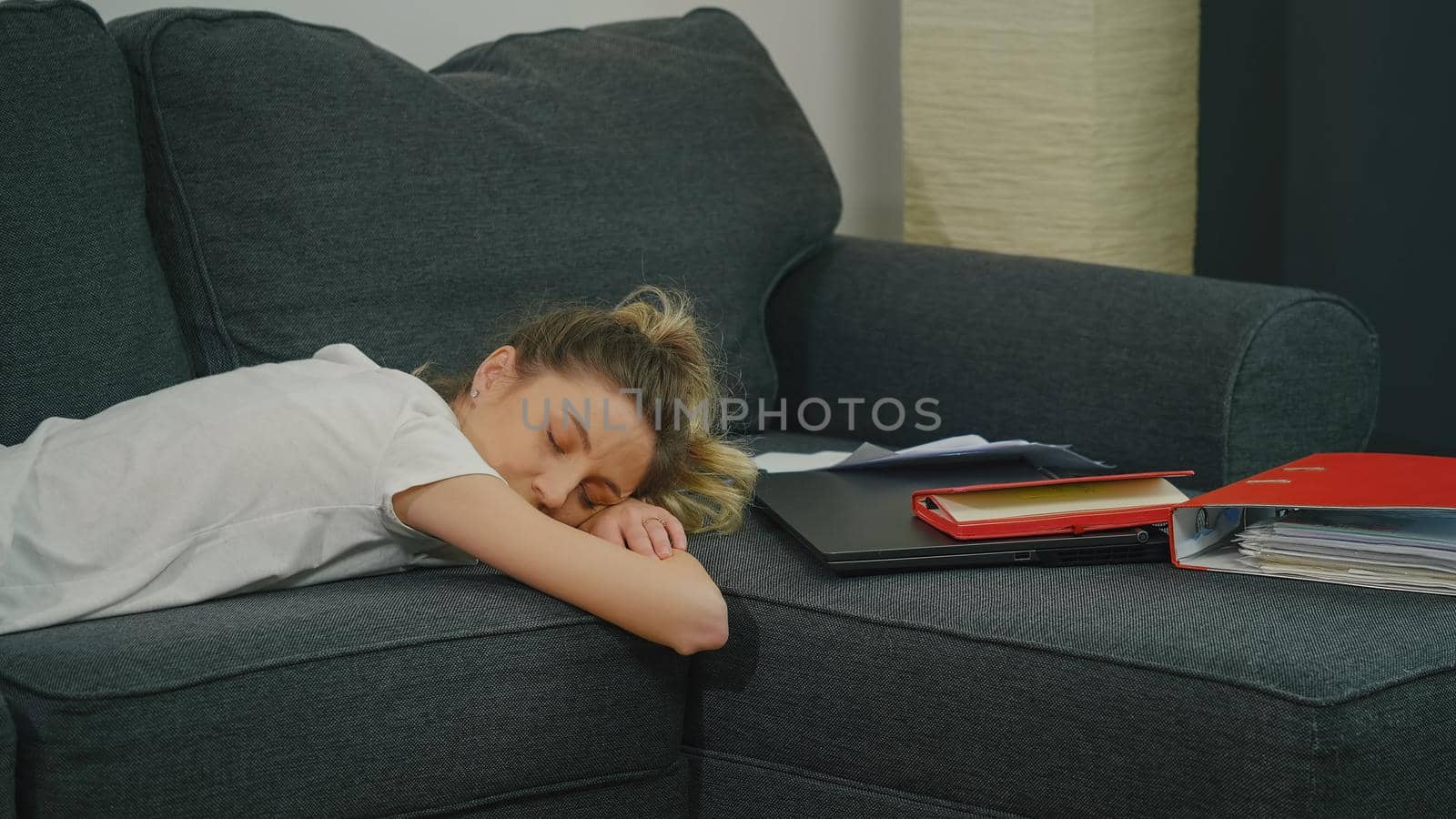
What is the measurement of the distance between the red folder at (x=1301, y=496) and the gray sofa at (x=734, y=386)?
0.05 meters

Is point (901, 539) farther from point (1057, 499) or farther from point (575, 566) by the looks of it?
point (575, 566)

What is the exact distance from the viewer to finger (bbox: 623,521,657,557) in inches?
57.5

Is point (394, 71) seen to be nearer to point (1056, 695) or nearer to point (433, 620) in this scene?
point (433, 620)

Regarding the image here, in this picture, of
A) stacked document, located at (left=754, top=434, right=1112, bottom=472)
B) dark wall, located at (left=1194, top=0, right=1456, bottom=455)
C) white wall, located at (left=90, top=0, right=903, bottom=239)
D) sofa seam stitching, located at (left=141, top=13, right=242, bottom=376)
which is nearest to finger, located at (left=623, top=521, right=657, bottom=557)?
stacked document, located at (left=754, top=434, right=1112, bottom=472)

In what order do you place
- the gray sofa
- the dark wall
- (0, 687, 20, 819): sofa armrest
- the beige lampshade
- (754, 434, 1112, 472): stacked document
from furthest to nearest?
the dark wall < the beige lampshade < (754, 434, 1112, 472): stacked document < the gray sofa < (0, 687, 20, 819): sofa armrest

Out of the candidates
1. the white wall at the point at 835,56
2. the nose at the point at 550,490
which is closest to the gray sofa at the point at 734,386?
the nose at the point at 550,490

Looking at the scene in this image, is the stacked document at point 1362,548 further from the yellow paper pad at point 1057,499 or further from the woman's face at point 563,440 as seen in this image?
the woman's face at point 563,440

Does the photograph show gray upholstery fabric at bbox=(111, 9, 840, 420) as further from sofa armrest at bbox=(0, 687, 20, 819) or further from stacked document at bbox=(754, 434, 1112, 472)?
sofa armrest at bbox=(0, 687, 20, 819)

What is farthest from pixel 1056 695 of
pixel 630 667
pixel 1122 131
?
pixel 1122 131

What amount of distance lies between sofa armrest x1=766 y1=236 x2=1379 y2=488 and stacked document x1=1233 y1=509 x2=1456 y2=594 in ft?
1.03

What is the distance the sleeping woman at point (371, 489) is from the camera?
1.32 meters

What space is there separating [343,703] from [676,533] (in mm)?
408

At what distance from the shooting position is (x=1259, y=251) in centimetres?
305

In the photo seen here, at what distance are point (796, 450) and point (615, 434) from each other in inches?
21.4
